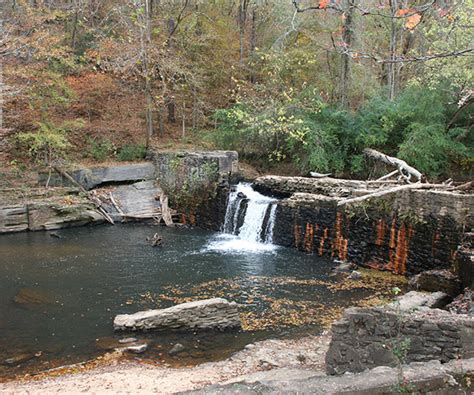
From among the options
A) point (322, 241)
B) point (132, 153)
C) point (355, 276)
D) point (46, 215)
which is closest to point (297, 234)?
point (322, 241)

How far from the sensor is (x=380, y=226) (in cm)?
1180

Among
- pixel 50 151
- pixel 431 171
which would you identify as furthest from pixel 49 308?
pixel 431 171

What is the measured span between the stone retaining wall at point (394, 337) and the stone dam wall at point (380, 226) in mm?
4573

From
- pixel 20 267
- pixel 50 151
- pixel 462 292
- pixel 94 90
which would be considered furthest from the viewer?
pixel 94 90

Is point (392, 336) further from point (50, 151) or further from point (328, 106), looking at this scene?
point (50, 151)

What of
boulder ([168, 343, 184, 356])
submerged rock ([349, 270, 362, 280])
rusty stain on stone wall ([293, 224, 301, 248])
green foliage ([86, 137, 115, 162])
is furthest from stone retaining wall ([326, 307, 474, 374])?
green foliage ([86, 137, 115, 162])

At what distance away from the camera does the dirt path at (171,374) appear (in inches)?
242

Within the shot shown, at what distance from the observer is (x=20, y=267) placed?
38.4 feet

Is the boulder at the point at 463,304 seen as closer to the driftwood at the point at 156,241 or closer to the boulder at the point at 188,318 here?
the boulder at the point at 188,318

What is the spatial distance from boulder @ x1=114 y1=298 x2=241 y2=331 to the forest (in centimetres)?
896

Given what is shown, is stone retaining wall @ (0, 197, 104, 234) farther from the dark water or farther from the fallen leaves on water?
the fallen leaves on water

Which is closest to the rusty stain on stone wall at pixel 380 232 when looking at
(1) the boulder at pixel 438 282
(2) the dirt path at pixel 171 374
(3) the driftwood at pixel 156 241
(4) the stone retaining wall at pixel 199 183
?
(1) the boulder at pixel 438 282

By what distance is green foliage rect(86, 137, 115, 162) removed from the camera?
19.6 meters

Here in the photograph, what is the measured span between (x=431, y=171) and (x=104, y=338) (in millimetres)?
11842
